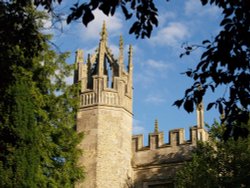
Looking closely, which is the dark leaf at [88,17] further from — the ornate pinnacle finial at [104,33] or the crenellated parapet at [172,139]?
the ornate pinnacle finial at [104,33]

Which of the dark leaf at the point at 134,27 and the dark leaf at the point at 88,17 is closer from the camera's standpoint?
the dark leaf at the point at 88,17

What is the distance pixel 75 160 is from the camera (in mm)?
19641

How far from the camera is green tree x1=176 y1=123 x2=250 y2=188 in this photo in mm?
18020

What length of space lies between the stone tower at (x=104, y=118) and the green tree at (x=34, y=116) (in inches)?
30.8

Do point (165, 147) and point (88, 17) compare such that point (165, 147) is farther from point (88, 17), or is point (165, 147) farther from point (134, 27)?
point (88, 17)

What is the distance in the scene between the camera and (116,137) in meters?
21.1

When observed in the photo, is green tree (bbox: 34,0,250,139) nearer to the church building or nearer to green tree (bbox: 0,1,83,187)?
green tree (bbox: 0,1,83,187)

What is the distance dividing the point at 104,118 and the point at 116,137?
880 mm

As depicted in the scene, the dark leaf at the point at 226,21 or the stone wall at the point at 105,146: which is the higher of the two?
the stone wall at the point at 105,146

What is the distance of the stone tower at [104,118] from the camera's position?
2056 cm

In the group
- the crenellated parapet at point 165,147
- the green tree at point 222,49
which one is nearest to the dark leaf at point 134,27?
the green tree at point 222,49

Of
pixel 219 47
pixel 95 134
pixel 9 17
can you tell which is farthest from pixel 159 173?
pixel 219 47

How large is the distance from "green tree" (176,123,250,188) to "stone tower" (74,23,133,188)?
254cm

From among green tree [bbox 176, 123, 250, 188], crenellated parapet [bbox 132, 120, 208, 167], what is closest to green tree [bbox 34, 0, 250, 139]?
green tree [bbox 176, 123, 250, 188]
